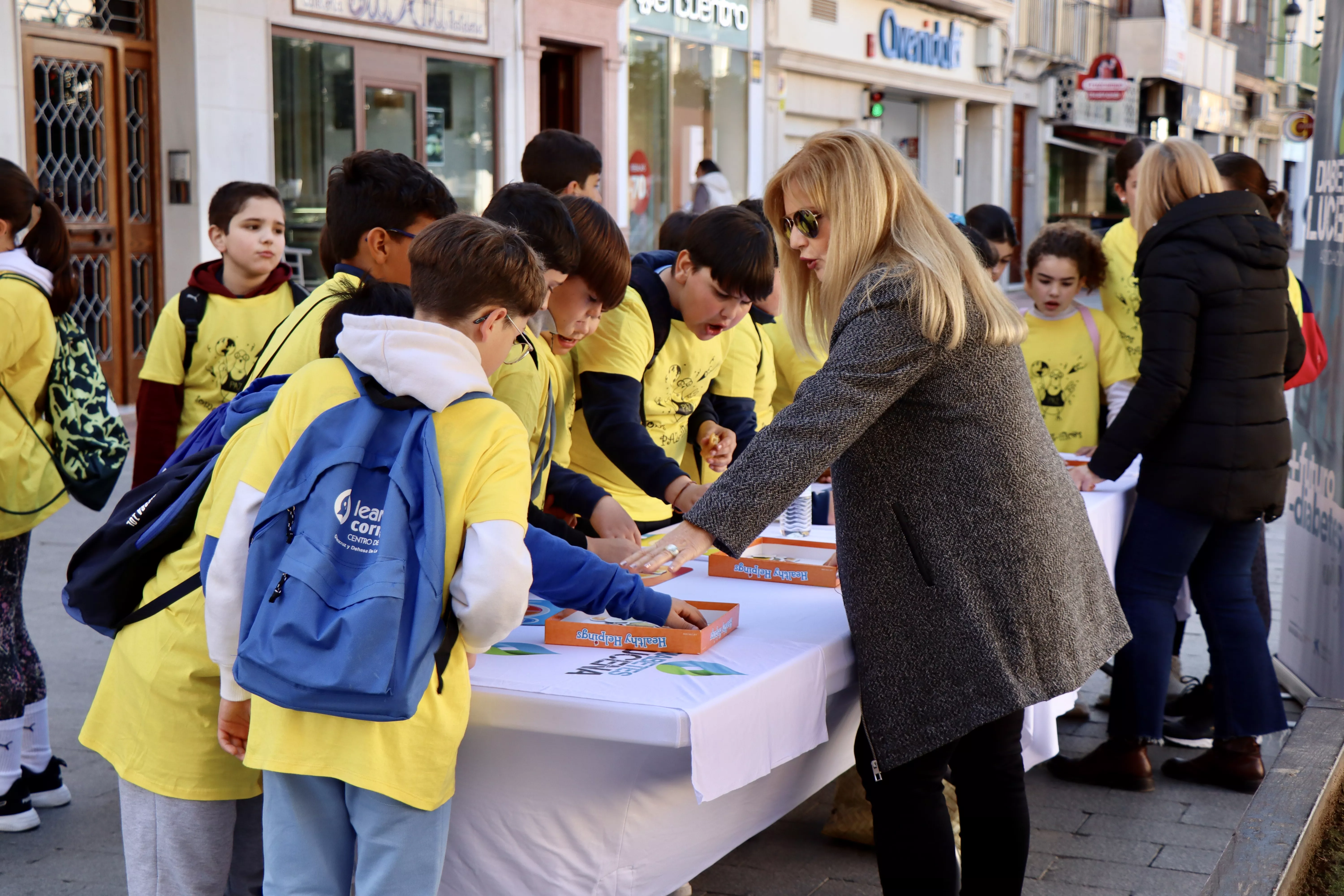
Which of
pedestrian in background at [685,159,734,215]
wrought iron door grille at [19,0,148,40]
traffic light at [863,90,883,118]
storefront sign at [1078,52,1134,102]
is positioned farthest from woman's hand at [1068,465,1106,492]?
storefront sign at [1078,52,1134,102]

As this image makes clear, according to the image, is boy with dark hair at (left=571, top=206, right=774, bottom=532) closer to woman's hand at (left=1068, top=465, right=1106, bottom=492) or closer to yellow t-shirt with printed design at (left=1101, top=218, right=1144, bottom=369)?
woman's hand at (left=1068, top=465, right=1106, bottom=492)

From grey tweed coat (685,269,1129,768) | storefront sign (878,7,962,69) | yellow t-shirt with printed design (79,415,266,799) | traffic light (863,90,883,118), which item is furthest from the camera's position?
storefront sign (878,7,962,69)

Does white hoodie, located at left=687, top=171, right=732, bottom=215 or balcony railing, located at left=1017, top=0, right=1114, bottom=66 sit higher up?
balcony railing, located at left=1017, top=0, right=1114, bottom=66

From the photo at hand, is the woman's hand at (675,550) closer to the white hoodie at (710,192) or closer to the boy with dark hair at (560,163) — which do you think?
the boy with dark hair at (560,163)

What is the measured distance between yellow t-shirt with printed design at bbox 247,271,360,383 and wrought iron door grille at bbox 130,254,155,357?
8.11 meters

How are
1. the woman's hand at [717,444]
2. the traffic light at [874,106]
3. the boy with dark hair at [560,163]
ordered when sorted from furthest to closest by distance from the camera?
the traffic light at [874,106] → the boy with dark hair at [560,163] → the woman's hand at [717,444]

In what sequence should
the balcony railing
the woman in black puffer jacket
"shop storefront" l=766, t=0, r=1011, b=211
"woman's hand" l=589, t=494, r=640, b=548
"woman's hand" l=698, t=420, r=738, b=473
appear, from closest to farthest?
"woman's hand" l=589, t=494, r=640, b=548, "woman's hand" l=698, t=420, r=738, b=473, the woman in black puffer jacket, "shop storefront" l=766, t=0, r=1011, b=211, the balcony railing

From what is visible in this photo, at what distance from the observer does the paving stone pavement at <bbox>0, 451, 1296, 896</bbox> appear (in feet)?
11.4

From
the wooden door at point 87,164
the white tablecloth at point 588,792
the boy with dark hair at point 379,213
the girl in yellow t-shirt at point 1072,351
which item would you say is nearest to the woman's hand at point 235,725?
the white tablecloth at point 588,792

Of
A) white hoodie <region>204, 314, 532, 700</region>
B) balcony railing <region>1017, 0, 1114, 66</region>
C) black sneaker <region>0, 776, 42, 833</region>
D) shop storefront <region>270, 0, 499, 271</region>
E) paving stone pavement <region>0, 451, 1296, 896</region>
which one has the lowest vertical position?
paving stone pavement <region>0, 451, 1296, 896</region>

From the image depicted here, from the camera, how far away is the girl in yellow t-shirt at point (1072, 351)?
4676 millimetres

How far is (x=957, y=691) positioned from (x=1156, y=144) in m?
2.30

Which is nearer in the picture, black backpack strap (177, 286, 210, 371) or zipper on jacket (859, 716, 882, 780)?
zipper on jacket (859, 716, 882, 780)

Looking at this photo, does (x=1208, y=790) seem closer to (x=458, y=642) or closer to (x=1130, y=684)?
(x=1130, y=684)
